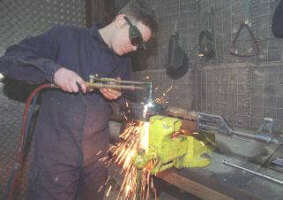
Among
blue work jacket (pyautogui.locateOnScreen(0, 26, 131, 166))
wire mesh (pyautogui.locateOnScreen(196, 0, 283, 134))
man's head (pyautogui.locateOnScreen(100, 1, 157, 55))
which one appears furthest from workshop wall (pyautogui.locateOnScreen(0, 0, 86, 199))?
wire mesh (pyautogui.locateOnScreen(196, 0, 283, 134))

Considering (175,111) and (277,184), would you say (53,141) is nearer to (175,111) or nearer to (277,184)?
(175,111)

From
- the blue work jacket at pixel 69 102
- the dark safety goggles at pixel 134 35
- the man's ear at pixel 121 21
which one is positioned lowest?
the blue work jacket at pixel 69 102

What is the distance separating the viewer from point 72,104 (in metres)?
2.30

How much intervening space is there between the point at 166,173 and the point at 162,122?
41 cm

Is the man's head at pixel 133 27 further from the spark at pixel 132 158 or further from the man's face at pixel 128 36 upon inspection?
the spark at pixel 132 158

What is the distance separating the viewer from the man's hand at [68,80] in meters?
1.92

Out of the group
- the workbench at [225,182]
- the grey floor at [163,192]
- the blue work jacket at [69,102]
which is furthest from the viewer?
the grey floor at [163,192]

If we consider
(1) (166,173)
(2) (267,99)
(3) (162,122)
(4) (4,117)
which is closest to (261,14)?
(2) (267,99)

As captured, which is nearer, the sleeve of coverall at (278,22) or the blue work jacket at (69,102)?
the blue work jacket at (69,102)

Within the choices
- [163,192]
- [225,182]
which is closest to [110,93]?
[225,182]

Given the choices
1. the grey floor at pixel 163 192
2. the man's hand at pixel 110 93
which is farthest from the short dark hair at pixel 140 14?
the grey floor at pixel 163 192

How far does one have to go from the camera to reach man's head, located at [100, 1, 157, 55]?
2.37 meters

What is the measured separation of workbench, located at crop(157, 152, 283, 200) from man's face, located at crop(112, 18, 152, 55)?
1.22 m

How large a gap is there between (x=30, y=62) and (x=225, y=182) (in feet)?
5.68
